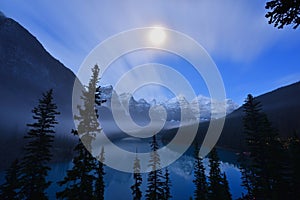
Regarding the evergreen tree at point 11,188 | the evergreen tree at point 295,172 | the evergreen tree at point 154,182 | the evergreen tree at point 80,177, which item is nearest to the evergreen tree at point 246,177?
the evergreen tree at point 295,172

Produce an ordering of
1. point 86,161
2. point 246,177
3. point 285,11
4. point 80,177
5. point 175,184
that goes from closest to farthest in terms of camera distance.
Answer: point 285,11 → point 80,177 → point 86,161 → point 246,177 → point 175,184

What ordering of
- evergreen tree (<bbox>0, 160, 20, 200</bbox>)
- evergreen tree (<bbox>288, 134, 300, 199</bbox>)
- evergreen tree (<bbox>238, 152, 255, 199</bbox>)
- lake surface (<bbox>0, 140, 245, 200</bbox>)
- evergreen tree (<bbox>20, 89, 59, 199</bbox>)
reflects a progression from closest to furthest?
evergreen tree (<bbox>20, 89, 59, 199</bbox>) → evergreen tree (<bbox>0, 160, 20, 200</bbox>) → evergreen tree (<bbox>288, 134, 300, 199</bbox>) → evergreen tree (<bbox>238, 152, 255, 199</bbox>) → lake surface (<bbox>0, 140, 245, 200</bbox>)

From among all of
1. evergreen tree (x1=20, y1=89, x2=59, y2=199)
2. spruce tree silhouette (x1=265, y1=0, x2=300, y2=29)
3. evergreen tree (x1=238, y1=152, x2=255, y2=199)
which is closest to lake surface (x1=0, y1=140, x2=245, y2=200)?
evergreen tree (x1=238, y1=152, x2=255, y2=199)

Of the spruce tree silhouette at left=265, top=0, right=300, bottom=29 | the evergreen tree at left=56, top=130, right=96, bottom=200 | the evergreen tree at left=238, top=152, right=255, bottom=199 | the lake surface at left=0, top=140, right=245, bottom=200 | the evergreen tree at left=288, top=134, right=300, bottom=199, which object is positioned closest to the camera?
the spruce tree silhouette at left=265, top=0, right=300, bottom=29

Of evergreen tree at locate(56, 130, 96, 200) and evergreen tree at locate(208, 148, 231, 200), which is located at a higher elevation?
evergreen tree at locate(56, 130, 96, 200)

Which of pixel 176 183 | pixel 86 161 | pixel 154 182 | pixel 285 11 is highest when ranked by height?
pixel 285 11

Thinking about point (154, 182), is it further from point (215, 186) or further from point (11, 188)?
point (11, 188)

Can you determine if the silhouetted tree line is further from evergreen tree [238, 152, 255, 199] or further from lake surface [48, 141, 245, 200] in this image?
lake surface [48, 141, 245, 200]

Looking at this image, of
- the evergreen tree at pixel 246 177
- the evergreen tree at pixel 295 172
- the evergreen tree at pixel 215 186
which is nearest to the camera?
the evergreen tree at pixel 295 172

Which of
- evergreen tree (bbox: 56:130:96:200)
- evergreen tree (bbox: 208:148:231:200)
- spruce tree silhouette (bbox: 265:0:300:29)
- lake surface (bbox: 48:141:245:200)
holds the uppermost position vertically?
spruce tree silhouette (bbox: 265:0:300:29)

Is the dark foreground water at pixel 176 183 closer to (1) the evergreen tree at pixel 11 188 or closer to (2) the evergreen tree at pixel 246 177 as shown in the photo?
(2) the evergreen tree at pixel 246 177

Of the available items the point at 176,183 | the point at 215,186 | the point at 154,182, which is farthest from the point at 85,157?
the point at 176,183

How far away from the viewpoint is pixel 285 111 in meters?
154

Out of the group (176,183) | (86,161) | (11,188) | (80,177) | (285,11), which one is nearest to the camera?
(285,11)
